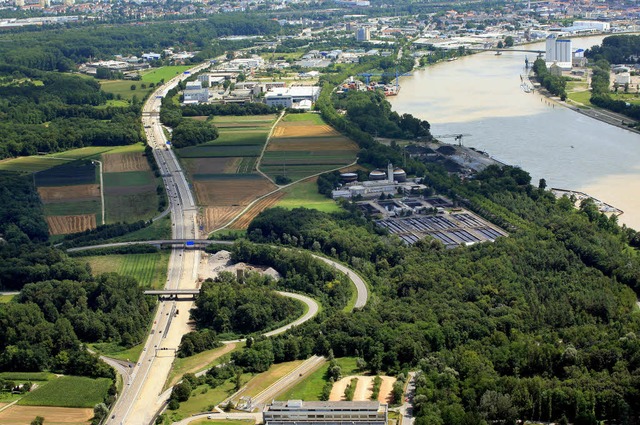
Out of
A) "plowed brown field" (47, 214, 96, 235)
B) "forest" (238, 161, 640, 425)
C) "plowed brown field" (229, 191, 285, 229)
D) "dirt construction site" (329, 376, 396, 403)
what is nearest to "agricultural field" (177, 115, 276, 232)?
"plowed brown field" (229, 191, 285, 229)

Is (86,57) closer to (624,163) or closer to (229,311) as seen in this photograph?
(624,163)

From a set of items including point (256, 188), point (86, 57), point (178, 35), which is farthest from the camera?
point (178, 35)

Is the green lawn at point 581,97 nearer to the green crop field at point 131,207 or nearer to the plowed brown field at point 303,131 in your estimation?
the plowed brown field at point 303,131

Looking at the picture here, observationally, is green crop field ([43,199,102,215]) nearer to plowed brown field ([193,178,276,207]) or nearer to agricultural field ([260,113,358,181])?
plowed brown field ([193,178,276,207])

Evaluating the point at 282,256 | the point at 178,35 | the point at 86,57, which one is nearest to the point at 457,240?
the point at 282,256

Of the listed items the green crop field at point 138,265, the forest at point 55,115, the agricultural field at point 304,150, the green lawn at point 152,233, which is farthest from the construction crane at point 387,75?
the green crop field at point 138,265

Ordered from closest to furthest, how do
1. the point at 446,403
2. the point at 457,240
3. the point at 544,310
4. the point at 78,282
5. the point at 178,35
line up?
the point at 446,403, the point at 544,310, the point at 78,282, the point at 457,240, the point at 178,35
